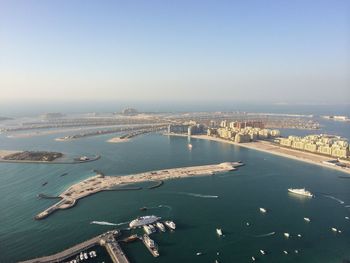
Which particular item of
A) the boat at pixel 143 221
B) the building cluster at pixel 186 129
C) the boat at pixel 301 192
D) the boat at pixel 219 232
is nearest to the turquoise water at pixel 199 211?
the boat at pixel 219 232

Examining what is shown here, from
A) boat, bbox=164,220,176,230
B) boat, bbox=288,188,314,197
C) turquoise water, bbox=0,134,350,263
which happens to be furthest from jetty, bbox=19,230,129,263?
boat, bbox=288,188,314,197

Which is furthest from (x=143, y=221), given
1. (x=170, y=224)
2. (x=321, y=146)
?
(x=321, y=146)

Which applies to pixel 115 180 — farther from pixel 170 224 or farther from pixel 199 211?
pixel 170 224

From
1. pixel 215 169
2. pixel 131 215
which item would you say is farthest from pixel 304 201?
pixel 131 215

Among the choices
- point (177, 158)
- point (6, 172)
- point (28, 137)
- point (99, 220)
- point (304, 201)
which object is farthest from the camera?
point (28, 137)

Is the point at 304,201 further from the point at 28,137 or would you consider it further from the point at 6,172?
the point at 28,137

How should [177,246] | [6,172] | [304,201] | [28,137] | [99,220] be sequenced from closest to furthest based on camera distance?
1. [177,246]
2. [99,220]
3. [304,201]
4. [6,172]
5. [28,137]
